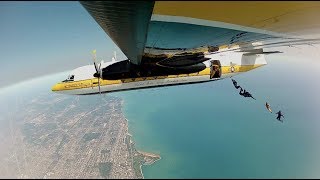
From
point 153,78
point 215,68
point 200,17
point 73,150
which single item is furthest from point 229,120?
point 200,17

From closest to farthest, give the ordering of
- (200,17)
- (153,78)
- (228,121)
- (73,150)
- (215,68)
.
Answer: (200,17) → (153,78) → (215,68) → (73,150) → (228,121)

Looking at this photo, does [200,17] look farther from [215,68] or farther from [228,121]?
[228,121]

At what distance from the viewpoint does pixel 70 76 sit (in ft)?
49.2

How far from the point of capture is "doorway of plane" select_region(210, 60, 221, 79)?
15359mm

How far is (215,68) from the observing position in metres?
15.4

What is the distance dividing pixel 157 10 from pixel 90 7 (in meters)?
1.28

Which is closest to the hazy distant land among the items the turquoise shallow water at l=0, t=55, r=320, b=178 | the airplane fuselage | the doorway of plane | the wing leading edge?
the turquoise shallow water at l=0, t=55, r=320, b=178

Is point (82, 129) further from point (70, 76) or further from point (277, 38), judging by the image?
point (277, 38)

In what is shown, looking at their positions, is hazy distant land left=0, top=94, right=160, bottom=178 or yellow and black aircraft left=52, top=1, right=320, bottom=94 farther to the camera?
hazy distant land left=0, top=94, right=160, bottom=178

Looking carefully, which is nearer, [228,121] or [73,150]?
[73,150]

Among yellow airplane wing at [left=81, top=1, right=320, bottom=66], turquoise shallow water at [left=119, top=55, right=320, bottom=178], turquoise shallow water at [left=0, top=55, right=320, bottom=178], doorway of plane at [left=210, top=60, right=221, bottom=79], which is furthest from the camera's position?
turquoise shallow water at [left=119, top=55, right=320, bottom=178]

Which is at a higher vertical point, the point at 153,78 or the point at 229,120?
the point at 153,78

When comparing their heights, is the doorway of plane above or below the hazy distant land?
above

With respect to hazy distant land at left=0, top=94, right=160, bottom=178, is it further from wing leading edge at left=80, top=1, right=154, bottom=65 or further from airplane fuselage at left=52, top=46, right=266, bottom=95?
wing leading edge at left=80, top=1, right=154, bottom=65
